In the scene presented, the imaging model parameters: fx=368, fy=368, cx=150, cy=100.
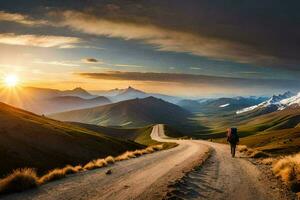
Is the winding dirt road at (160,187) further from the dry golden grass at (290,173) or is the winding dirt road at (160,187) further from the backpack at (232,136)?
the backpack at (232,136)

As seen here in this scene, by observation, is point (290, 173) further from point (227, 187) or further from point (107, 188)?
point (107, 188)

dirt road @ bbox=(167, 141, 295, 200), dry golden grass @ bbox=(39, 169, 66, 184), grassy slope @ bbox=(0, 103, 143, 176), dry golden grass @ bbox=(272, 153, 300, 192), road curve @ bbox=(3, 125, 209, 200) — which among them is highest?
dry golden grass @ bbox=(272, 153, 300, 192)

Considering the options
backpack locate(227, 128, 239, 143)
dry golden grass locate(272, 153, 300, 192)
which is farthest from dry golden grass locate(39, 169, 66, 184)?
backpack locate(227, 128, 239, 143)

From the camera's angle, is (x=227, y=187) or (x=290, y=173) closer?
(x=227, y=187)

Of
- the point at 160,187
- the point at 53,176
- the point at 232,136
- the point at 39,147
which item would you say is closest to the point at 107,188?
A: the point at 160,187

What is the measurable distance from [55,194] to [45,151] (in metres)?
48.7

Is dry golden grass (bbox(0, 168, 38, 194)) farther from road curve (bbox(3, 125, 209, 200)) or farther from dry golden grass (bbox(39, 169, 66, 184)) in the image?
dry golden grass (bbox(39, 169, 66, 184))

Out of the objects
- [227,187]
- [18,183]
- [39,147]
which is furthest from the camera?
[39,147]

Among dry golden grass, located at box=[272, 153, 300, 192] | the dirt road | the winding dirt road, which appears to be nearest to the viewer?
the winding dirt road

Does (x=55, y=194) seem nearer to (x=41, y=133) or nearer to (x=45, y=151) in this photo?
(x=45, y=151)

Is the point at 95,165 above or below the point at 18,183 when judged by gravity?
below

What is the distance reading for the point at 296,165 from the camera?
995 inches

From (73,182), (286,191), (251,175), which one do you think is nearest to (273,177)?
(251,175)

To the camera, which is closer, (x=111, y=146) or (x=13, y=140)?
(x=13, y=140)
